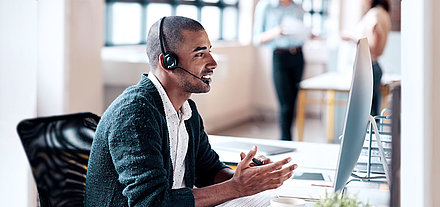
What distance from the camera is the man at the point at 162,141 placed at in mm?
1461

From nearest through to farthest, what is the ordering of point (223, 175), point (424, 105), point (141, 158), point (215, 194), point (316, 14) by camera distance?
point (424, 105)
point (141, 158)
point (215, 194)
point (223, 175)
point (316, 14)

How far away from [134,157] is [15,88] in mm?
886

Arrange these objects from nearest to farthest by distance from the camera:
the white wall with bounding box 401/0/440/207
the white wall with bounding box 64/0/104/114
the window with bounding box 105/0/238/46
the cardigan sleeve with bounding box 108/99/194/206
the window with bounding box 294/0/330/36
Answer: the white wall with bounding box 401/0/440/207 → the cardigan sleeve with bounding box 108/99/194/206 → the white wall with bounding box 64/0/104/114 → the window with bounding box 105/0/238/46 → the window with bounding box 294/0/330/36

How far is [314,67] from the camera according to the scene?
25.6ft

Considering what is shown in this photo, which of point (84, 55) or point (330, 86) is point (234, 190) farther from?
point (84, 55)

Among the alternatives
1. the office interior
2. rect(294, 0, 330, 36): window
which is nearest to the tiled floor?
the office interior

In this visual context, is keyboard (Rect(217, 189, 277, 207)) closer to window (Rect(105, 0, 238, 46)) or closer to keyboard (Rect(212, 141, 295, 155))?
keyboard (Rect(212, 141, 295, 155))

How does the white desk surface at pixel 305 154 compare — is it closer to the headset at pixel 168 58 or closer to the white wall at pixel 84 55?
the headset at pixel 168 58

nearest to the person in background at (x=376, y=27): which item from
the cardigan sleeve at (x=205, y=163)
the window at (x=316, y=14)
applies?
the cardigan sleeve at (x=205, y=163)

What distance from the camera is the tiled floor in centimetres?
665

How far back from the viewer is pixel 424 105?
3.52 ft

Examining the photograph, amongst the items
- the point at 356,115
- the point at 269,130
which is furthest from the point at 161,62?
the point at 269,130

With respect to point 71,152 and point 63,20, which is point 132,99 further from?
point 63,20

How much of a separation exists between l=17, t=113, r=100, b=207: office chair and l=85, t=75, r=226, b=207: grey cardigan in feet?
0.33
